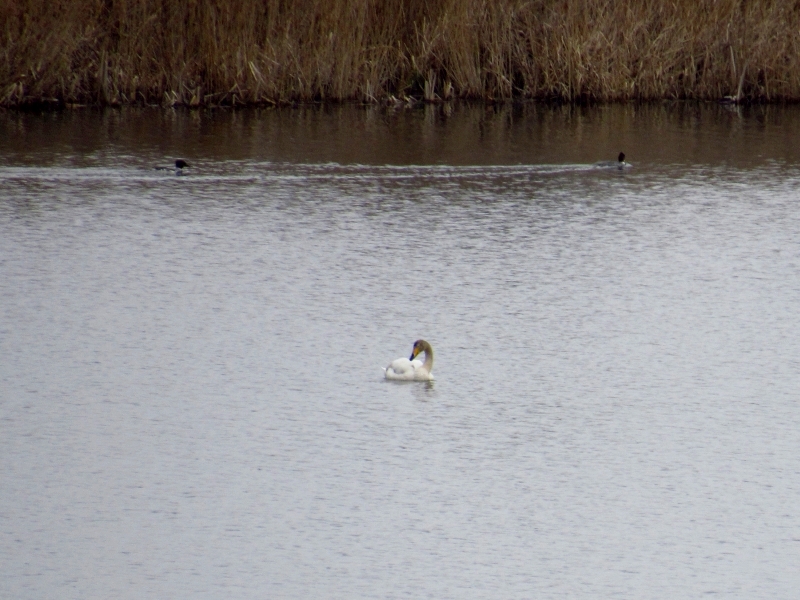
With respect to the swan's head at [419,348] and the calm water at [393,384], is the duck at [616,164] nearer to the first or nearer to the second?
the calm water at [393,384]

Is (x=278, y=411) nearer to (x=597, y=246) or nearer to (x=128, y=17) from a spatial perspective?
(x=597, y=246)

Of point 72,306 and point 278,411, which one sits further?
point 72,306

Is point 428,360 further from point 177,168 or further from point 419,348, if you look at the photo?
point 177,168

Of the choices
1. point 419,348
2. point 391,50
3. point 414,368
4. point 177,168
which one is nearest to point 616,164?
point 177,168

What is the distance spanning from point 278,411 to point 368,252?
3.68 meters

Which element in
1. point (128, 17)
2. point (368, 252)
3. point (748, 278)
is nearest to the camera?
point (748, 278)

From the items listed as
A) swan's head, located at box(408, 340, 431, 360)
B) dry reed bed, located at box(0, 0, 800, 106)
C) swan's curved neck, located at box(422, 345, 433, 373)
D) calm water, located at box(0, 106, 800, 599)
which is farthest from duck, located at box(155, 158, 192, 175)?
swan's curved neck, located at box(422, 345, 433, 373)

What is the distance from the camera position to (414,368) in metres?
7.47

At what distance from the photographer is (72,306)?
883 cm

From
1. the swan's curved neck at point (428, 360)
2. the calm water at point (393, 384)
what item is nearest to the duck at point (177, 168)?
the calm water at point (393, 384)

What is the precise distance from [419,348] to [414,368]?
18 centimetres

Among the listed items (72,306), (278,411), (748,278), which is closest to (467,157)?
(748,278)

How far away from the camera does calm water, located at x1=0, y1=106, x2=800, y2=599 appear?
17.6ft

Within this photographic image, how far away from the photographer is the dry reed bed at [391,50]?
17.1m
